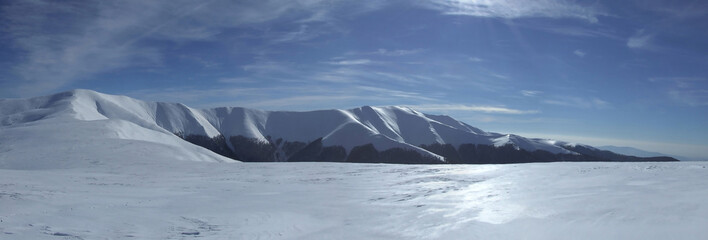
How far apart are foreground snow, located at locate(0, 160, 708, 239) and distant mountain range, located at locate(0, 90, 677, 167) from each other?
309 ft

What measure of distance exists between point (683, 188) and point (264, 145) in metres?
144

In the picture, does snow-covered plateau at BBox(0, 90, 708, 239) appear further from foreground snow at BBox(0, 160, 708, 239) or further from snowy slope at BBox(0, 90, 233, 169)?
snowy slope at BBox(0, 90, 233, 169)

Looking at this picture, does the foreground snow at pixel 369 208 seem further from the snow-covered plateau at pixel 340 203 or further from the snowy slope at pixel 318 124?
the snowy slope at pixel 318 124

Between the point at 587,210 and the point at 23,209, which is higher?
the point at 587,210

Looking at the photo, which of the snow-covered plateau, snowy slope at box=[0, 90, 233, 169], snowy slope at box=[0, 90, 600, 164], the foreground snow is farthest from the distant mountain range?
the foreground snow

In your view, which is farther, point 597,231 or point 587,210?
point 587,210

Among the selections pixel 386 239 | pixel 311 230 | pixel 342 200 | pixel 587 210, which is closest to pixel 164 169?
pixel 342 200

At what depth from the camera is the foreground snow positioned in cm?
677

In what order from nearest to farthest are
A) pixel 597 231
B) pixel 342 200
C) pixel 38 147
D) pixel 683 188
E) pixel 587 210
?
1. pixel 597 231
2. pixel 587 210
3. pixel 683 188
4. pixel 342 200
5. pixel 38 147

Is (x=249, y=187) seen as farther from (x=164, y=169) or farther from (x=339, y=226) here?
(x=164, y=169)

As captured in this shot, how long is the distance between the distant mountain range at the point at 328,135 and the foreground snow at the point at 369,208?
94217 mm

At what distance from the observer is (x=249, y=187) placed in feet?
43.9

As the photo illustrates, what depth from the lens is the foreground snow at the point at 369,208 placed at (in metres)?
6.77

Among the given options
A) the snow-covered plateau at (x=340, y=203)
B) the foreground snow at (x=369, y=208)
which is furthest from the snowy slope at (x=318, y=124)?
the foreground snow at (x=369, y=208)
